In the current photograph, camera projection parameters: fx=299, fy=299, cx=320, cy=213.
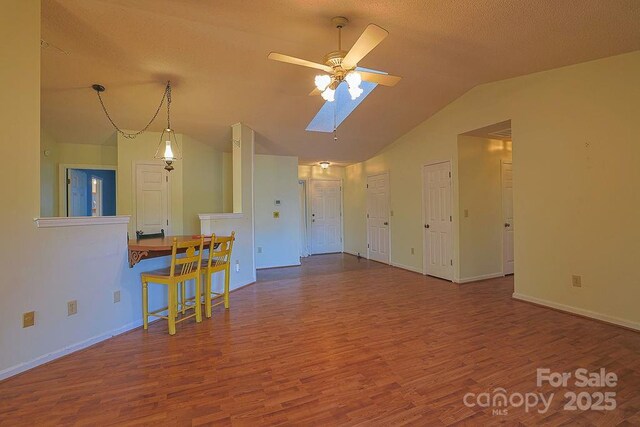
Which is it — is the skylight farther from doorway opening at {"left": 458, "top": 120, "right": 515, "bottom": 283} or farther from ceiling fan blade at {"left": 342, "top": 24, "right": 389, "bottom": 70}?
ceiling fan blade at {"left": 342, "top": 24, "right": 389, "bottom": 70}

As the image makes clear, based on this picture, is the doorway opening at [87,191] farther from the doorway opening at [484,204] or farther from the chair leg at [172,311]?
the doorway opening at [484,204]

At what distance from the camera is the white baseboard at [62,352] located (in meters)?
2.22

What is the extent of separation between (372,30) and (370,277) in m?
4.17

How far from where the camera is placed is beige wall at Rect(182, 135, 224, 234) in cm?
548

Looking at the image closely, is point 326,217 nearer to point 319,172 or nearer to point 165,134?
point 319,172

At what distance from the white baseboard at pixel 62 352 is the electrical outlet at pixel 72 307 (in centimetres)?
28

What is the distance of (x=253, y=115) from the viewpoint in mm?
4742

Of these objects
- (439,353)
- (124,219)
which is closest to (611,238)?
(439,353)

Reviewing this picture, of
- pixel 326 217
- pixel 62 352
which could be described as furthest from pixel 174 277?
pixel 326 217

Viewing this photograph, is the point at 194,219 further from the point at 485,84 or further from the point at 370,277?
the point at 485,84

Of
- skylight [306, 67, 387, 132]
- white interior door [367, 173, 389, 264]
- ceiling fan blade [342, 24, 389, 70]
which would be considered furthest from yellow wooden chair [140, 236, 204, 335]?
white interior door [367, 173, 389, 264]

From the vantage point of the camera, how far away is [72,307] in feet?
8.66

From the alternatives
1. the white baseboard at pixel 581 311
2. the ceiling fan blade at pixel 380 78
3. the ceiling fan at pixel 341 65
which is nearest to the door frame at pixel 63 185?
the ceiling fan at pixel 341 65

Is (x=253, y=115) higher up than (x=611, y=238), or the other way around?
(x=253, y=115)
